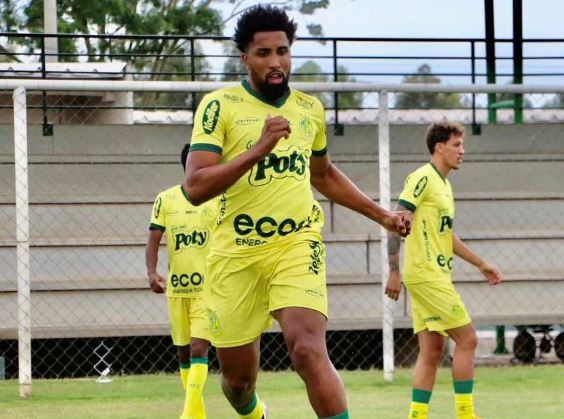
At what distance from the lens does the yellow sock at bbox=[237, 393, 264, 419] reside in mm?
6647

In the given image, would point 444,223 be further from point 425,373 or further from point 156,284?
point 156,284

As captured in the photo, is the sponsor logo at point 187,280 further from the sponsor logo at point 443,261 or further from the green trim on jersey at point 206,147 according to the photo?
the green trim on jersey at point 206,147

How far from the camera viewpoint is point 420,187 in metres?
8.64

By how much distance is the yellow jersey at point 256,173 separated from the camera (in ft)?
19.2

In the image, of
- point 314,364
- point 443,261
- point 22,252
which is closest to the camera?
point 314,364

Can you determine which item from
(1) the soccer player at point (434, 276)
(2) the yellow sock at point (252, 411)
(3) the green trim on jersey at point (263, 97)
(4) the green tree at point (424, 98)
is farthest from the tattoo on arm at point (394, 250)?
(4) the green tree at point (424, 98)

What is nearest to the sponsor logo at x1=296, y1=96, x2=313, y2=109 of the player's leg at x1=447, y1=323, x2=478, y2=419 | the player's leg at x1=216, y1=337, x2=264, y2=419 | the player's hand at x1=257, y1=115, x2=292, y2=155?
the player's hand at x1=257, y1=115, x2=292, y2=155

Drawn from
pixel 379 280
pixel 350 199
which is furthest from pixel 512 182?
pixel 350 199

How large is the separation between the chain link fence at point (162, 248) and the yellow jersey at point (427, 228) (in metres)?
4.23

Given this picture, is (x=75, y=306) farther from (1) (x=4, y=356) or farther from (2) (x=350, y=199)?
(2) (x=350, y=199)

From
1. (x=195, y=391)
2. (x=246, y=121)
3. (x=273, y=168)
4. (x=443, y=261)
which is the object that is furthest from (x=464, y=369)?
(x=246, y=121)

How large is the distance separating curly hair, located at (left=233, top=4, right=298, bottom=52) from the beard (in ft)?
0.59

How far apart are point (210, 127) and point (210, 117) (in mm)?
56

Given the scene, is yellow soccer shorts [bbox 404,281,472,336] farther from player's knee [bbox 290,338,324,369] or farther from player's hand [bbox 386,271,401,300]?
player's knee [bbox 290,338,324,369]
